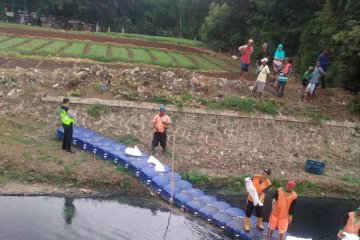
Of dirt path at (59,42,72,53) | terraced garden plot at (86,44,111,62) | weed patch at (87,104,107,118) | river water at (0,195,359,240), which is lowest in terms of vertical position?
river water at (0,195,359,240)

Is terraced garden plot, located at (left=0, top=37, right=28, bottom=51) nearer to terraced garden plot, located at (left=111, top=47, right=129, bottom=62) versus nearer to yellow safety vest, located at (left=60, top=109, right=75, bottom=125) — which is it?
terraced garden plot, located at (left=111, top=47, right=129, bottom=62)

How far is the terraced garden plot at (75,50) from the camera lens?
2702 centimetres

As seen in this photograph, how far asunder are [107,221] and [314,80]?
458 inches

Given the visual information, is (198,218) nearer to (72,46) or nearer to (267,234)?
(267,234)

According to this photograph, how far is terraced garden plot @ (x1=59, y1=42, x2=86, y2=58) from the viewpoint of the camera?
27.0 metres

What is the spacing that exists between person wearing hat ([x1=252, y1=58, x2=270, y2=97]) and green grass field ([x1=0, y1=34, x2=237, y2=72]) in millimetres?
8969

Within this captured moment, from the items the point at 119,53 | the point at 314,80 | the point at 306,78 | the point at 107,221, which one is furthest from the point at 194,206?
the point at 119,53

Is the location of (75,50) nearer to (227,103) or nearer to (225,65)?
(225,65)

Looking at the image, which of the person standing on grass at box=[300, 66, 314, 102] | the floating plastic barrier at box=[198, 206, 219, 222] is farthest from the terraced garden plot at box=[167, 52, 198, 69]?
the floating plastic barrier at box=[198, 206, 219, 222]

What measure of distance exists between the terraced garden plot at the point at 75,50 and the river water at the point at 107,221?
1623 cm

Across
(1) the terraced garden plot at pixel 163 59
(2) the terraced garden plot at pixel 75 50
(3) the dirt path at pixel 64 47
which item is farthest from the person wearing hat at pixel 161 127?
(3) the dirt path at pixel 64 47

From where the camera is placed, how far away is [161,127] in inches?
571

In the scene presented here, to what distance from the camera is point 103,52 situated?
100ft

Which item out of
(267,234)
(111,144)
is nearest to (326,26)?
(111,144)
